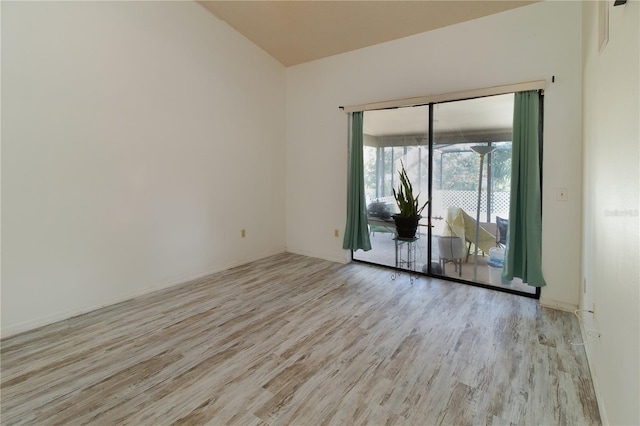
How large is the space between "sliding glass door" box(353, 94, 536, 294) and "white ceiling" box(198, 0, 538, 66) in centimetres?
86

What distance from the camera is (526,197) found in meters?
2.79

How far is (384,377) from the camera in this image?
1.76 m

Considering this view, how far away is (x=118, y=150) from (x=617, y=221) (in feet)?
11.8

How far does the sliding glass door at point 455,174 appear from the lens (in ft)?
10.0

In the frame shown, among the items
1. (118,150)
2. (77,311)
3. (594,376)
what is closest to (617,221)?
(594,376)

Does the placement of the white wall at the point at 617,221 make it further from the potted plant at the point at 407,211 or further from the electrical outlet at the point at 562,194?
the potted plant at the point at 407,211

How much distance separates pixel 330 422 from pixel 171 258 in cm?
258

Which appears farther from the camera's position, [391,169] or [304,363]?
[391,169]

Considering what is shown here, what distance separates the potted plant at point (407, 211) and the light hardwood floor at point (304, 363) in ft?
2.37

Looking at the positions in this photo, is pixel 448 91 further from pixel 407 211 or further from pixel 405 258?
A: pixel 405 258

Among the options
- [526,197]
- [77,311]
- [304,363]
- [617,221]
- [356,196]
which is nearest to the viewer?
[617,221]

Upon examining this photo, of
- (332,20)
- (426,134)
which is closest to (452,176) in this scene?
(426,134)

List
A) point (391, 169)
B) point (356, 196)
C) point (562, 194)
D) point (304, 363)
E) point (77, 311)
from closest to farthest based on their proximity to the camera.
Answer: point (304, 363), point (77, 311), point (562, 194), point (391, 169), point (356, 196)

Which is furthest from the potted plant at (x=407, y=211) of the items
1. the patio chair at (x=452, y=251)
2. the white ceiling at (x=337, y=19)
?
the white ceiling at (x=337, y=19)
